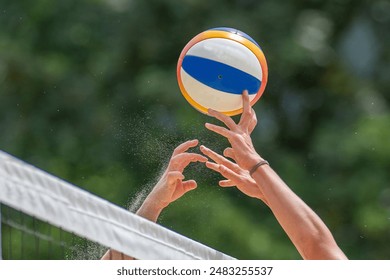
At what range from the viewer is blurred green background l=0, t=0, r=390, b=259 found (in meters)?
10.7

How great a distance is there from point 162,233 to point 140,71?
7.73 metres

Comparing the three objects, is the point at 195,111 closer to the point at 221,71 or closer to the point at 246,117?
the point at 221,71

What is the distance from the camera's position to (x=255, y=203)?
37.2 ft

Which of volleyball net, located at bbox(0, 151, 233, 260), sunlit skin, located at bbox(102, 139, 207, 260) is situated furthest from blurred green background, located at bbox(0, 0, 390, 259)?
volleyball net, located at bbox(0, 151, 233, 260)

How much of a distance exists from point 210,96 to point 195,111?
5544mm

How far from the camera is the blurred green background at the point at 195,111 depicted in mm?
10656

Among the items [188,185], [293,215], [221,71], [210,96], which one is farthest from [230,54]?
[293,215]

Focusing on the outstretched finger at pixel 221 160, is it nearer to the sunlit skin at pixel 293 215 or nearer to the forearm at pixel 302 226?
the sunlit skin at pixel 293 215

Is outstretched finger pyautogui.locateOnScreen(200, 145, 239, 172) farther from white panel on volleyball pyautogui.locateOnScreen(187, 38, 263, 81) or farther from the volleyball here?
white panel on volleyball pyautogui.locateOnScreen(187, 38, 263, 81)

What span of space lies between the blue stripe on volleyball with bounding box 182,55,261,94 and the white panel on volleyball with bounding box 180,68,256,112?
0.02 meters

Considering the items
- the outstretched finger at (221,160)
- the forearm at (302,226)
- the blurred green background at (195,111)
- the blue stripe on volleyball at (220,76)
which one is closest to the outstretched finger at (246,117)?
the outstretched finger at (221,160)

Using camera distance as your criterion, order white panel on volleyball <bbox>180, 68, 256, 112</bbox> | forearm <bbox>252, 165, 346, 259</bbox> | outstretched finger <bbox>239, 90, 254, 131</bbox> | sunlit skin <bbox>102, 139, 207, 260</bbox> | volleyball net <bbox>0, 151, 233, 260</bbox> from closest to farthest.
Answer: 1. volleyball net <bbox>0, 151, 233, 260</bbox>
2. forearm <bbox>252, 165, 346, 259</bbox>
3. outstretched finger <bbox>239, 90, 254, 131</bbox>
4. sunlit skin <bbox>102, 139, 207, 260</bbox>
5. white panel on volleyball <bbox>180, 68, 256, 112</bbox>
